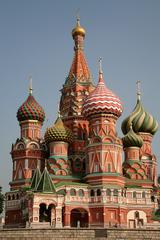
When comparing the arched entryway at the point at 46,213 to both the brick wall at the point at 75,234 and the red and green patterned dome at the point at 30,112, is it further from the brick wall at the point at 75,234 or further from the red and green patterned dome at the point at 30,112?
the brick wall at the point at 75,234

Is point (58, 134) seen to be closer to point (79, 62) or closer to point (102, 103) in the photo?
point (102, 103)

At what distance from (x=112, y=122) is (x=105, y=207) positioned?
921cm

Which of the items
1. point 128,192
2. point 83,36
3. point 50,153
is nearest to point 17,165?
point 50,153

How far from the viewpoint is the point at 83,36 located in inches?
2249

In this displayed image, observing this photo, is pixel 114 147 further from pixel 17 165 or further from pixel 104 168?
pixel 17 165

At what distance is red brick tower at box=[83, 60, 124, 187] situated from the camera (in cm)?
4322

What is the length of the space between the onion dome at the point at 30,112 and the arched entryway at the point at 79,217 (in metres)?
11.8

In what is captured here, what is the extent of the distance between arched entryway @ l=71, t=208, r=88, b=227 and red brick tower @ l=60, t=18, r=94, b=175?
4809 mm

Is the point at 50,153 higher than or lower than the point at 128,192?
higher

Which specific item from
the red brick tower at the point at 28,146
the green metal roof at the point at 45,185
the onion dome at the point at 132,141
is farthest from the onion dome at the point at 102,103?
the green metal roof at the point at 45,185

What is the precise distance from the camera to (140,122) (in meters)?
53.1

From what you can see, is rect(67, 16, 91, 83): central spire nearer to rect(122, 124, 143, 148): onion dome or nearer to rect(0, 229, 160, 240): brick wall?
rect(122, 124, 143, 148): onion dome

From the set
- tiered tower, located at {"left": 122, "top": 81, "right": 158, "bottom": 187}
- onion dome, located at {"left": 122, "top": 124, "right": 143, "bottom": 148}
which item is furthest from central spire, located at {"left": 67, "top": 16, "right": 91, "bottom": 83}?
onion dome, located at {"left": 122, "top": 124, "right": 143, "bottom": 148}

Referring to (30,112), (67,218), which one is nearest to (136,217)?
(67,218)
